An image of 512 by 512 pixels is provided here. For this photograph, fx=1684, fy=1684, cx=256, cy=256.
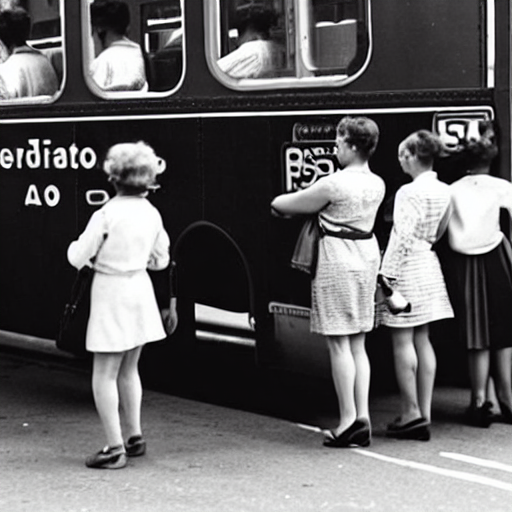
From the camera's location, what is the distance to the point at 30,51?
1009 centimetres

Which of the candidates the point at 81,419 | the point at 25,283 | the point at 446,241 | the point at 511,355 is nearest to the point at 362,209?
the point at 446,241

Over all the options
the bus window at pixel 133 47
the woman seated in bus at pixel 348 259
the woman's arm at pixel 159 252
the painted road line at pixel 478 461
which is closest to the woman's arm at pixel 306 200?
the woman seated in bus at pixel 348 259

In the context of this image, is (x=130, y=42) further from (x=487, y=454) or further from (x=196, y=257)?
(x=487, y=454)

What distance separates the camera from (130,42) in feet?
31.2

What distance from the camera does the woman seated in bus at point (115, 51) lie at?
9.51 meters

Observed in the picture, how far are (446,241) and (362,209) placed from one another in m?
0.69

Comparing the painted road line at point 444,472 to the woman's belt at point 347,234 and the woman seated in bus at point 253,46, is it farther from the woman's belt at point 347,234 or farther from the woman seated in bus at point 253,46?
the woman seated in bus at point 253,46

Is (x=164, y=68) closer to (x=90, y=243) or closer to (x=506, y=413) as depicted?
(x=90, y=243)

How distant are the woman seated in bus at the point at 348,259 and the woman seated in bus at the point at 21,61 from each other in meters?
2.61

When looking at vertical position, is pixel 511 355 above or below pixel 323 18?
below

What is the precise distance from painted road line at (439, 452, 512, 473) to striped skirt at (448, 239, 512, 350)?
76 centimetres

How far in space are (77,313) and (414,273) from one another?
1.67 meters

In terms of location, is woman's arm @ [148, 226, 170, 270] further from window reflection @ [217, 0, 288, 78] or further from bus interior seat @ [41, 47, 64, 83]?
bus interior seat @ [41, 47, 64, 83]

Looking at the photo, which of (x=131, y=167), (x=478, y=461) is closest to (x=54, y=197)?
(x=131, y=167)
